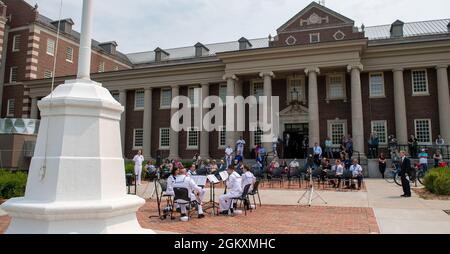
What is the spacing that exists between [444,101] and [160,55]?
108 ft

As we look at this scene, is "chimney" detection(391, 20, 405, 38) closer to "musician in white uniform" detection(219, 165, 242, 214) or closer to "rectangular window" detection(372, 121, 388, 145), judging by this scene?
"rectangular window" detection(372, 121, 388, 145)

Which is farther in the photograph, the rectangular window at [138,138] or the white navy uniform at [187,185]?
the rectangular window at [138,138]

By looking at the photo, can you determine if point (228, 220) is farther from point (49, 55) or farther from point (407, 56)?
point (49, 55)

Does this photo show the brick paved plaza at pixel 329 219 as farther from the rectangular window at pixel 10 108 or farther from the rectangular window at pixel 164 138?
the rectangular window at pixel 10 108

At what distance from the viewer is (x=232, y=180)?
11.4 meters

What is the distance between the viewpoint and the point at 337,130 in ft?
98.6

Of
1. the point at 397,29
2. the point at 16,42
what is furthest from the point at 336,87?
the point at 16,42

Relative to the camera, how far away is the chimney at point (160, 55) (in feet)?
152

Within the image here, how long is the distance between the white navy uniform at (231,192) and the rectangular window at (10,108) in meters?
37.9

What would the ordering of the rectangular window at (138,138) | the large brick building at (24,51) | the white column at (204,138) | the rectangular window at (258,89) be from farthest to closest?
1. the large brick building at (24,51)
2. the rectangular window at (138,138)
3. the rectangular window at (258,89)
4. the white column at (204,138)

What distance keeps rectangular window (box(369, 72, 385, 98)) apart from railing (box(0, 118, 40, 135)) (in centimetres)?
2841

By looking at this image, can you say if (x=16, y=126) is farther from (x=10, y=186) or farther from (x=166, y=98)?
(x=10, y=186)

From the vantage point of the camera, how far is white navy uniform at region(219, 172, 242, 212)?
11.1 m

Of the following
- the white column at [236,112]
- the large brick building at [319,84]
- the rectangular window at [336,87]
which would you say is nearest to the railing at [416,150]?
the large brick building at [319,84]
